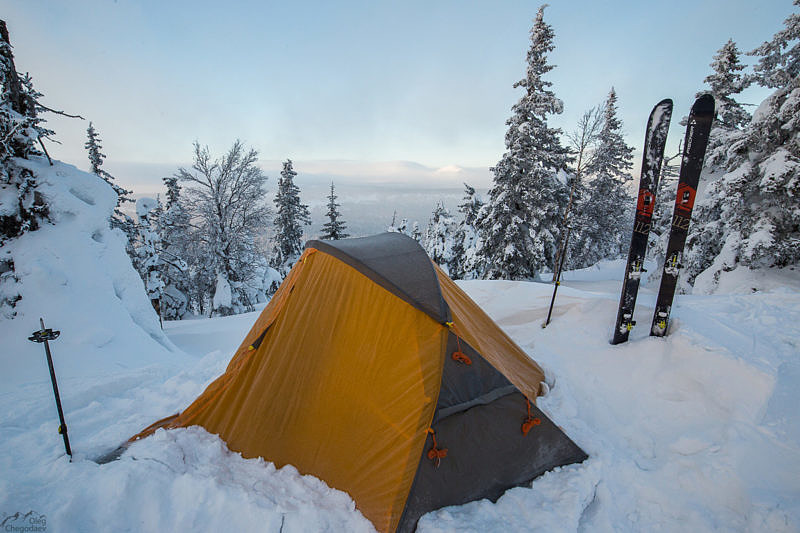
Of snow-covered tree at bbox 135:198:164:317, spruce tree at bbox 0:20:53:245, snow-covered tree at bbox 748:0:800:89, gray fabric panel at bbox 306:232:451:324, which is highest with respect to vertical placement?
snow-covered tree at bbox 748:0:800:89

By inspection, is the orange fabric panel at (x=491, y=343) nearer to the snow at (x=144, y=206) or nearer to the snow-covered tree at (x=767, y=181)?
the snow-covered tree at (x=767, y=181)

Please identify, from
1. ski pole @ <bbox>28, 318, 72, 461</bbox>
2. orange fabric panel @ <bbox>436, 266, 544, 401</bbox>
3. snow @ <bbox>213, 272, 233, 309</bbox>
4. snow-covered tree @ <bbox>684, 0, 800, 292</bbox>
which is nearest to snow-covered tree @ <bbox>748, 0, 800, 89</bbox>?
snow-covered tree @ <bbox>684, 0, 800, 292</bbox>

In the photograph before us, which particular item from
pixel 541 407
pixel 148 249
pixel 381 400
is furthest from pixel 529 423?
pixel 148 249

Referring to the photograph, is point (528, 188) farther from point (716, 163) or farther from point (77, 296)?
point (77, 296)

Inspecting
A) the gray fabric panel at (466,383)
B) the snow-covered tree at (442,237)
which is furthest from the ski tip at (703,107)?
the snow-covered tree at (442,237)

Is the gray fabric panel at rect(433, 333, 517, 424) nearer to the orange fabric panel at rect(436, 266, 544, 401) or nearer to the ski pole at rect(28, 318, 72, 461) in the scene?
the orange fabric panel at rect(436, 266, 544, 401)

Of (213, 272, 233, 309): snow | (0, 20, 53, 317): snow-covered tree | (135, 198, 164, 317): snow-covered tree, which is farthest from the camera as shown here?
(213, 272, 233, 309): snow

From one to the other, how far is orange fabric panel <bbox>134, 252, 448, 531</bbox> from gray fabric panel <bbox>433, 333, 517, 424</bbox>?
90 mm

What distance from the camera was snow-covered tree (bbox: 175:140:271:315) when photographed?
1472 centimetres

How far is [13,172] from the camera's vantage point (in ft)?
21.2

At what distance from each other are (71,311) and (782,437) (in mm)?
11406

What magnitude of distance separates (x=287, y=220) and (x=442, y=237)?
1377 centimetres

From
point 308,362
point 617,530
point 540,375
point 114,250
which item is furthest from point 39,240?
point 617,530

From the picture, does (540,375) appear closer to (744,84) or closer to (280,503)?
(280,503)
